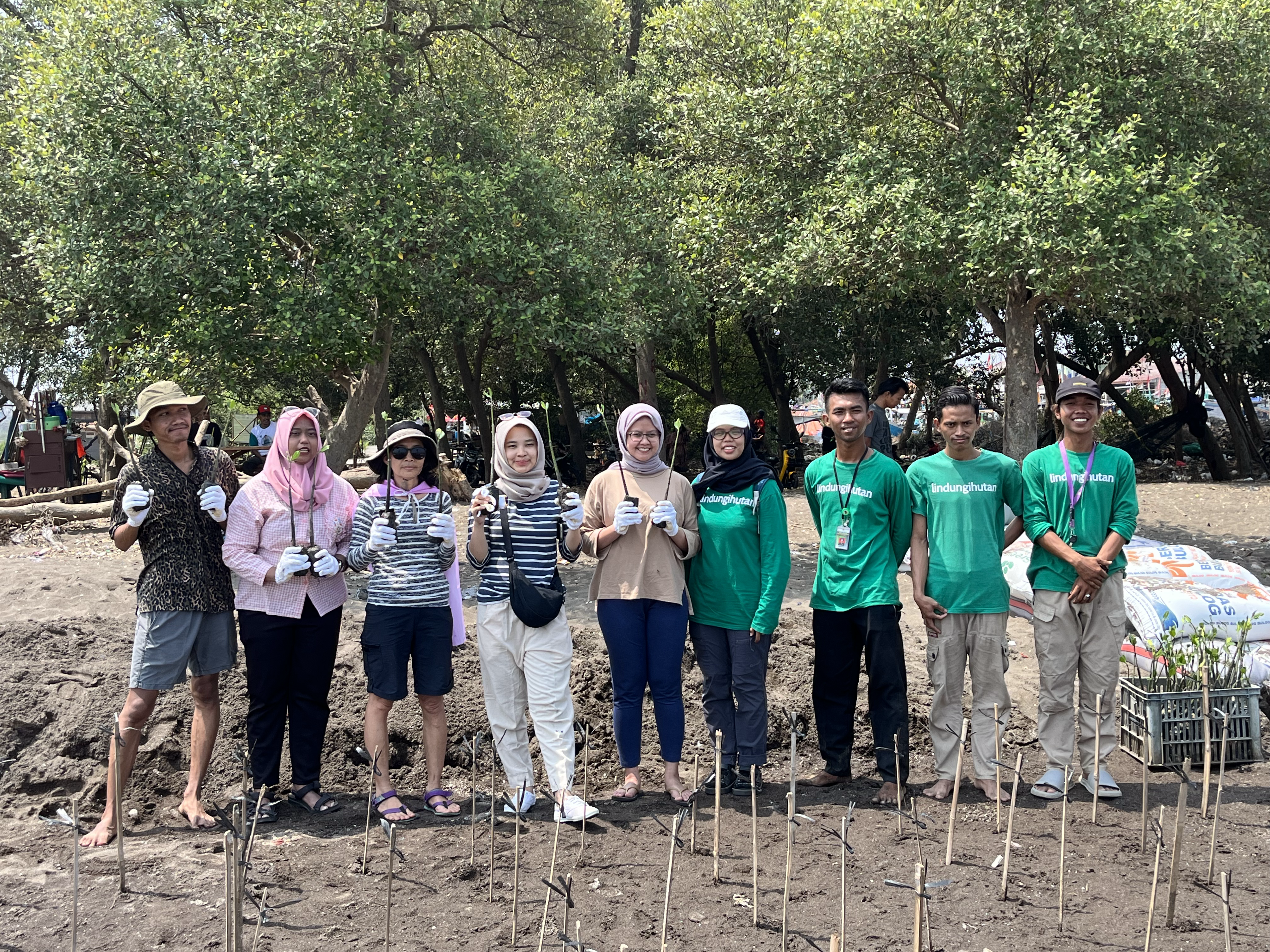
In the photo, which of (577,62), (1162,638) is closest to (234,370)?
(577,62)

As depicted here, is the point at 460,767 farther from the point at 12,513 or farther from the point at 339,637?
the point at 12,513

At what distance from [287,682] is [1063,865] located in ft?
10.4

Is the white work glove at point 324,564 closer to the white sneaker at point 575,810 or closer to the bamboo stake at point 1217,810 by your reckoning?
the white sneaker at point 575,810

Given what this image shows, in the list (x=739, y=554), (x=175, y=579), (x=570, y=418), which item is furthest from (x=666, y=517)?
(x=570, y=418)

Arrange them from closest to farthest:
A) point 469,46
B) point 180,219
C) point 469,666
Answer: point 469,666 < point 180,219 < point 469,46

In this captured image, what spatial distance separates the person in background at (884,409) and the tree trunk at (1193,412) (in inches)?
459

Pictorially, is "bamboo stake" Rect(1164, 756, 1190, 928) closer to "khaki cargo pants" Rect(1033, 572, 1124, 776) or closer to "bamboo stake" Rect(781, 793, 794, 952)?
"khaki cargo pants" Rect(1033, 572, 1124, 776)

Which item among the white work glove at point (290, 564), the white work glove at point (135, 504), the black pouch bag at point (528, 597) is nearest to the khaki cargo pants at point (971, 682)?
the black pouch bag at point (528, 597)

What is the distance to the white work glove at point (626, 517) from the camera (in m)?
4.45

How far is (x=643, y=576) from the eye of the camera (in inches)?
182

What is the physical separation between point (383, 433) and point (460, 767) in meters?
28.7

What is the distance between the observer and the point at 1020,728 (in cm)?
582

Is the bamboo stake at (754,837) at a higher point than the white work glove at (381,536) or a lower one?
lower

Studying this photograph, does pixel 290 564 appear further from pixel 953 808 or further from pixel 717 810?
pixel 953 808
